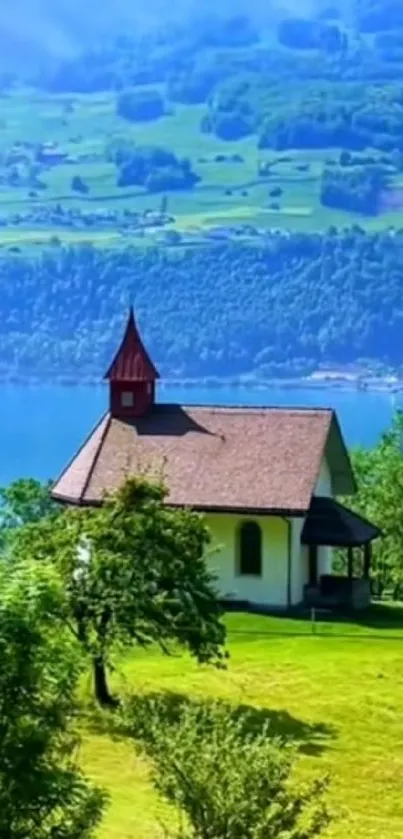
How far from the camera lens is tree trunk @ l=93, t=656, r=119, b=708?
32.0m

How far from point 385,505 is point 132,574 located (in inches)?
875

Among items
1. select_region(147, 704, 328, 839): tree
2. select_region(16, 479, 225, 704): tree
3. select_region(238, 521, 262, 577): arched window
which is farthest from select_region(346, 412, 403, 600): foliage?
select_region(147, 704, 328, 839): tree

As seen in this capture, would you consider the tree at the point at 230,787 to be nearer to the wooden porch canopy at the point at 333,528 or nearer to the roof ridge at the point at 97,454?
the wooden porch canopy at the point at 333,528

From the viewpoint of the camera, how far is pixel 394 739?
3038cm

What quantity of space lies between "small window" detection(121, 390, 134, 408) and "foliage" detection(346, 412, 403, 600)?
296 inches

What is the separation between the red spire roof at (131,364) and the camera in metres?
49.9

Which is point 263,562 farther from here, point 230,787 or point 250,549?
point 230,787

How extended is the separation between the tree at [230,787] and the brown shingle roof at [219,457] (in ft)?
87.4

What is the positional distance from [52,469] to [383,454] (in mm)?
79994

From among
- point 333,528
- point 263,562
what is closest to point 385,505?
point 333,528

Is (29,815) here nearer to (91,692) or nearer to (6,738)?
(6,738)

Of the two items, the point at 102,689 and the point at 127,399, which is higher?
the point at 127,399

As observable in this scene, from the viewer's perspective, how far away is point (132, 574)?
1231 inches

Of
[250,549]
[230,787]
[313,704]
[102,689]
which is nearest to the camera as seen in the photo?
[230,787]
